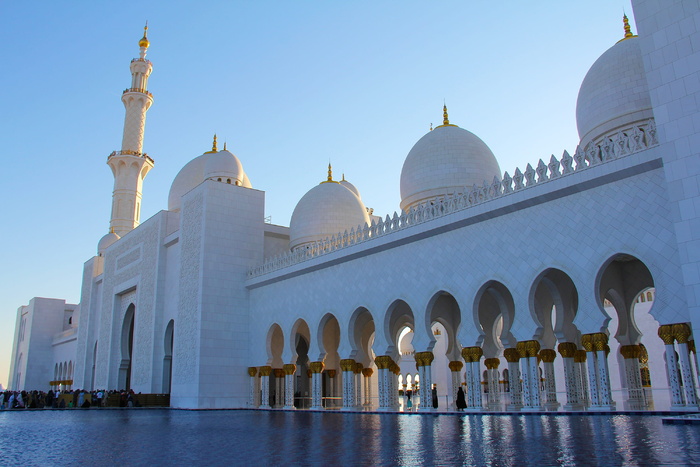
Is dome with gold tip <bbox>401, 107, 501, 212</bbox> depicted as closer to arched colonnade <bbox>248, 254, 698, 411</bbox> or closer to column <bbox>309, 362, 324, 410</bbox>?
arched colonnade <bbox>248, 254, 698, 411</bbox>

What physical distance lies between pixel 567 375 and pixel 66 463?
24.6ft

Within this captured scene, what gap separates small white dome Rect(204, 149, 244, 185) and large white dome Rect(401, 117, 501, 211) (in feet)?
20.1

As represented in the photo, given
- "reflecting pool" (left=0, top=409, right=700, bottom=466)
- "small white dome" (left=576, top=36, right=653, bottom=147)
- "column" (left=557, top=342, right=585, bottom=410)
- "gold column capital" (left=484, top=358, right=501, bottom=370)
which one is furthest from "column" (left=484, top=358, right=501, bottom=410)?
"reflecting pool" (left=0, top=409, right=700, bottom=466)

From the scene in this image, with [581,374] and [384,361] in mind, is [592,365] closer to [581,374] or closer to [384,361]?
[581,374]

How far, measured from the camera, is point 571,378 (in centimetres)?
928

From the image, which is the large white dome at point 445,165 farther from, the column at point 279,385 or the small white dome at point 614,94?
the column at point 279,385

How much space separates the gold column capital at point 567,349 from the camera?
9.51 m

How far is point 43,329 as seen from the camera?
103ft

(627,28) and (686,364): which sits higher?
(627,28)

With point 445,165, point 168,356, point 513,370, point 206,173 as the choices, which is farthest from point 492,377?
point 206,173

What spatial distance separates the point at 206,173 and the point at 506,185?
1099 cm

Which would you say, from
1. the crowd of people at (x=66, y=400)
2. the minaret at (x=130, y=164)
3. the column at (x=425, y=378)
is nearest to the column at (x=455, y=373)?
the column at (x=425, y=378)

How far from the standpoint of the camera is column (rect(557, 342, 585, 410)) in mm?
8883

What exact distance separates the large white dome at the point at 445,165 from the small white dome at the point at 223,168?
241 inches
